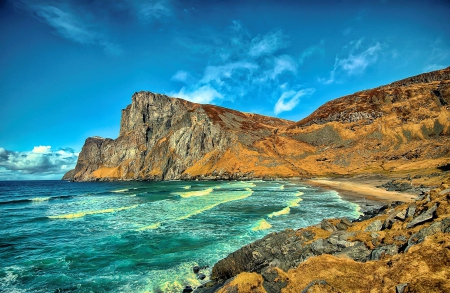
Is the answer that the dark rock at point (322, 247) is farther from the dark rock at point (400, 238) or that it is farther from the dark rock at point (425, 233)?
the dark rock at point (425, 233)

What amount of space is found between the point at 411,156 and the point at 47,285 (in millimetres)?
111291

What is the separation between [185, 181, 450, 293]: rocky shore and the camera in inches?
284

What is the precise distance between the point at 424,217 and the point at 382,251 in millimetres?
3580

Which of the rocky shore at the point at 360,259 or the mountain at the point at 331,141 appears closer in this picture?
the rocky shore at the point at 360,259

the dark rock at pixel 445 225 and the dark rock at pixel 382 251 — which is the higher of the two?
the dark rock at pixel 445 225

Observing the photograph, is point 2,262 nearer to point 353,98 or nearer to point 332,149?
point 332,149

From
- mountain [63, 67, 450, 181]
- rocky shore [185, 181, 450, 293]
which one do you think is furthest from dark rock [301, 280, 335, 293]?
mountain [63, 67, 450, 181]

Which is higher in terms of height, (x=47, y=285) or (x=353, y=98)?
(x=353, y=98)

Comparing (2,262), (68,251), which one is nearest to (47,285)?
(68,251)

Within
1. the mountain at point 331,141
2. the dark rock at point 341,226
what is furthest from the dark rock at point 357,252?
the mountain at point 331,141

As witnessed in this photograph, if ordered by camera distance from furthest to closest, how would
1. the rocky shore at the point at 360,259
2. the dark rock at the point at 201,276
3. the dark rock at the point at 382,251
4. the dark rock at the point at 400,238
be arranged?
the dark rock at the point at 201,276, the dark rock at the point at 400,238, the dark rock at the point at 382,251, the rocky shore at the point at 360,259

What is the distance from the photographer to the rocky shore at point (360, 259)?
7.21 metres

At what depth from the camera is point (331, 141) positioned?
12412 cm

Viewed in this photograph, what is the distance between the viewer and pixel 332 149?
388 feet
